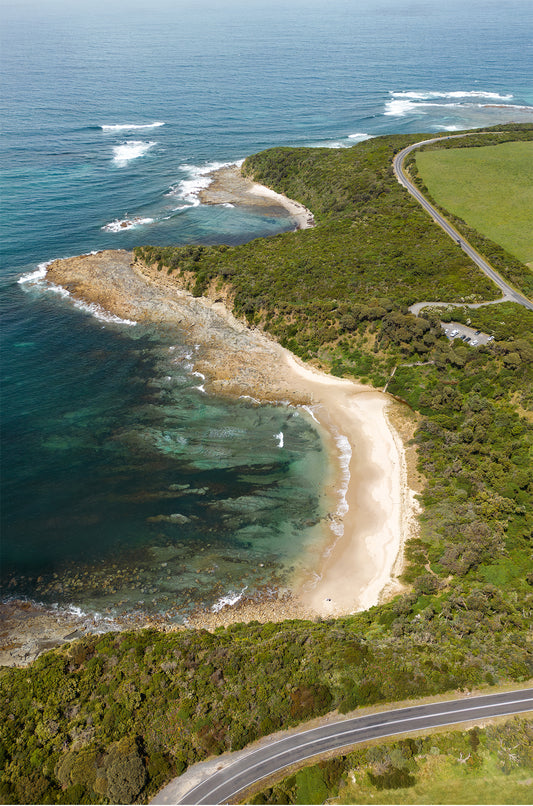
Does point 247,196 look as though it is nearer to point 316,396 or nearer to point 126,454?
point 316,396

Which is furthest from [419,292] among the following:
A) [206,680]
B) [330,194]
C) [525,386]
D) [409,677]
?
[206,680]

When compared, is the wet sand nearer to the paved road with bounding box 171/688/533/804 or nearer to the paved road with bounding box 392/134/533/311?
the paved road with bounding box 171/688/533/804

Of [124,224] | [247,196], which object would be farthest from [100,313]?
[247,196]

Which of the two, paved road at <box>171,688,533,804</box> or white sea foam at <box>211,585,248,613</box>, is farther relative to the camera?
white sea foam at <box>211,585,248,613</box>

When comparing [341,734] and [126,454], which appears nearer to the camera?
[341,734]

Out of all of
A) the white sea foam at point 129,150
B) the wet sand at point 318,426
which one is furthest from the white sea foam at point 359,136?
the wet sand at point 318,426

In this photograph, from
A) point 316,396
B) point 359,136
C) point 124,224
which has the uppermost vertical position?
point 359,136

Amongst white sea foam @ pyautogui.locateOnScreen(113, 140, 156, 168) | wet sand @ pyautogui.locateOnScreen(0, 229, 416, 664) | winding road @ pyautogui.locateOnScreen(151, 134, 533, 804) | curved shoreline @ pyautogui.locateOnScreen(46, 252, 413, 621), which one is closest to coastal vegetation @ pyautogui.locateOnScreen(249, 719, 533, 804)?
winding road @ pyautogui.locateOnScreen(151, 134, 533, 804)
